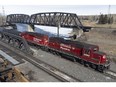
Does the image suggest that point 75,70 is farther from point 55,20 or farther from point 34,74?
point 55,20

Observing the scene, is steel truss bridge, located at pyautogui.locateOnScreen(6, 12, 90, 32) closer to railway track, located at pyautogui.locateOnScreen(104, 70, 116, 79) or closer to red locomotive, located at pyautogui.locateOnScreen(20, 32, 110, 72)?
red locomotive, located at pyautogui.locateOnScreen(20, 32, 110, 72)

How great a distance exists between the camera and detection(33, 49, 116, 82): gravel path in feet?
70.3

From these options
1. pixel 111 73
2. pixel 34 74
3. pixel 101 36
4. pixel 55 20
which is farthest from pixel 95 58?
pixel 55 20

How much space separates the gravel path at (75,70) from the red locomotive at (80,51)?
1120 mm

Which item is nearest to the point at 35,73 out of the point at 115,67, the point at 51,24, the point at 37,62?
the point at 37,62

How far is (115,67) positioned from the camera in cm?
2717

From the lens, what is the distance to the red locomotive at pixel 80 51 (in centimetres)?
2383

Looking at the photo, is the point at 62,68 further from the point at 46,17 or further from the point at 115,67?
the point at 46,17

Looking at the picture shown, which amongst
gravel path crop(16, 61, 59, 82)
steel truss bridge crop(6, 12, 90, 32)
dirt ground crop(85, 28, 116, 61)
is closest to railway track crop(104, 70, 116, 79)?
gravel path crop(16, 61, 59, 82)

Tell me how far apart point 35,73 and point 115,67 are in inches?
464

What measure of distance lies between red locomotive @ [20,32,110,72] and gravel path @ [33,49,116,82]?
3.68 feet

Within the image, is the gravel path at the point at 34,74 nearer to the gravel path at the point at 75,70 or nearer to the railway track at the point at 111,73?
the gravel path at the point at 75,70

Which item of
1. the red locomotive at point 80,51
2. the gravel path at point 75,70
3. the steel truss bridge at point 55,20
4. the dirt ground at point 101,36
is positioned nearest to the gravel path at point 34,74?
the gravel path at point 75,70
